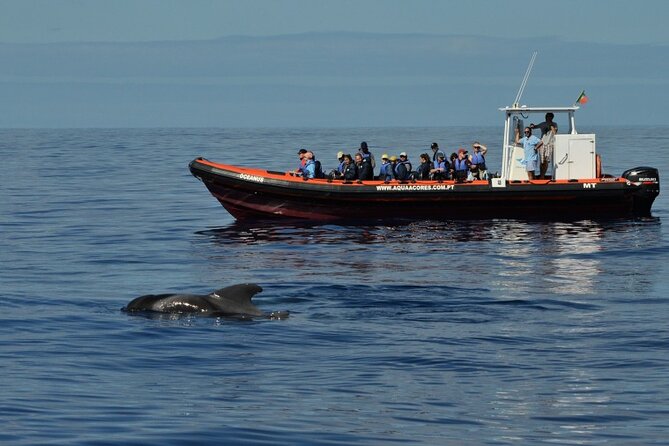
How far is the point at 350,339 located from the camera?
17.7m

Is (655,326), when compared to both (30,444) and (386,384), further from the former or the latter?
(30,444)

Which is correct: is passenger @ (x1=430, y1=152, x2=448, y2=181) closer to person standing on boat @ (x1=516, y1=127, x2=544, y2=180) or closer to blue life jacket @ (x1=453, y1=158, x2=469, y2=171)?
blue life jacket @ (x1=453, y1=158, x2=469, y2=171)

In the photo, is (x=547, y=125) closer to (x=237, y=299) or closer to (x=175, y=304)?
(x=237, y=299)

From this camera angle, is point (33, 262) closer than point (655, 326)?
No

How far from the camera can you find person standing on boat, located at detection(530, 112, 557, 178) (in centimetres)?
3403

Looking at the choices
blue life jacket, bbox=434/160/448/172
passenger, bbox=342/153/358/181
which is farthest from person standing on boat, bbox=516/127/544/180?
passenger, bbox=342/153/358/181

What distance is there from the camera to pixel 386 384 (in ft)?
48.8

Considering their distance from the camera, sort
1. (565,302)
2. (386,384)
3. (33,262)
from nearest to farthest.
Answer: (386,384)
(565,302)
(33,262)

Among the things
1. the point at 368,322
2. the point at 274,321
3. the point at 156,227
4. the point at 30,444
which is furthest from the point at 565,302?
the point at 156,227

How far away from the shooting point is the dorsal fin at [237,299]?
18.8 metres

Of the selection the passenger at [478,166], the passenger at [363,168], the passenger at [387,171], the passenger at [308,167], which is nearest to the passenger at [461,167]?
the passenger at [478,166]

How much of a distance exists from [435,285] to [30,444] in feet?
40.2

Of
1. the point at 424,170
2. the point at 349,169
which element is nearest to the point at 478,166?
the point at 424,170

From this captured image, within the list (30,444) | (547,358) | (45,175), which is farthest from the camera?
(45,175)
